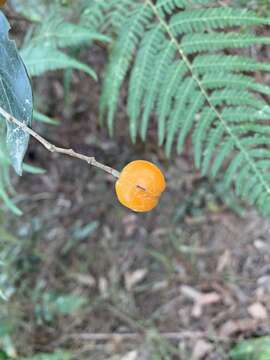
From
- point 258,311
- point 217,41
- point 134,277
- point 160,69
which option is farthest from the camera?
point 134,277

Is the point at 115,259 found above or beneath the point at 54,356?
above

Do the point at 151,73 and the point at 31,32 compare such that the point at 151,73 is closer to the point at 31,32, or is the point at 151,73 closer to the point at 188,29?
the point at 188,29

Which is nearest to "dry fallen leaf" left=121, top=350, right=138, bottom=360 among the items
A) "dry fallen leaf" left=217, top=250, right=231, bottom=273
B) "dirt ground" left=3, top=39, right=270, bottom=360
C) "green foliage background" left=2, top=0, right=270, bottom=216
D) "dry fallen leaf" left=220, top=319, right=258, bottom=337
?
"dirt ground" left=3, top=39, right=270, bottom=360

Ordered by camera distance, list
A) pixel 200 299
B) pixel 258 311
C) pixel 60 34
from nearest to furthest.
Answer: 1. pixel 60 34
2. pixel 258 311
3. pixel 200 299

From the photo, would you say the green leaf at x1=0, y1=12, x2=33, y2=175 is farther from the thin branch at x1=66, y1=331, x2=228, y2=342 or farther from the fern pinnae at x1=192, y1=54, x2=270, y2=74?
the thin branch at x1=66, y1=331, x2=228, y2=342

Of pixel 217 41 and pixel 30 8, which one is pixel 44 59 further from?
pixel 217 41

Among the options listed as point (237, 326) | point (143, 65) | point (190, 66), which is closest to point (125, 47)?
point (143, 65)

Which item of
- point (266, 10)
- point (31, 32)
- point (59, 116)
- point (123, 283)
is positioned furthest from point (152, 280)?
point (266, 10)
